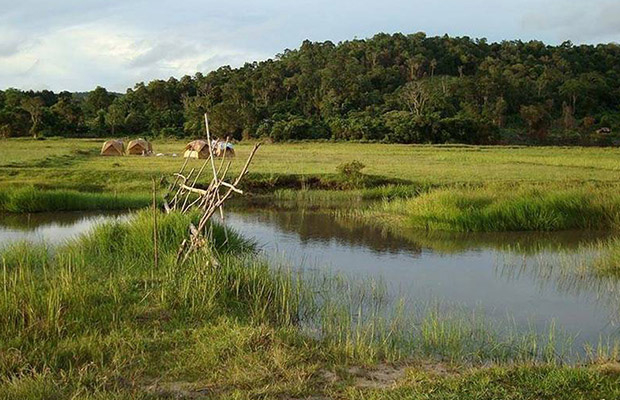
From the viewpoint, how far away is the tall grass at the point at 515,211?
580 inches

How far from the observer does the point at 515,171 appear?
25.4 meters

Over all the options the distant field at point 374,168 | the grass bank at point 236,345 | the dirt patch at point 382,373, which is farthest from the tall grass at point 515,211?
the dirt patch at point 382,373

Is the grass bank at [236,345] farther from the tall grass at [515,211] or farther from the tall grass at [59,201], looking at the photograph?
the tall grass at [59,201]

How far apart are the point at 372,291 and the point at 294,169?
1605 cm

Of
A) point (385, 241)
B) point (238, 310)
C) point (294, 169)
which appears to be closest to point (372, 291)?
point (238, 310)

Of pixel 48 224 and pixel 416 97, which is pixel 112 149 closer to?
pixel 48 224

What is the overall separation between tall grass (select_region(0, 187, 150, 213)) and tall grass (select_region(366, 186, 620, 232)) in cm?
762

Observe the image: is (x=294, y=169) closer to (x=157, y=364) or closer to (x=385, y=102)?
(x=157, y=364)

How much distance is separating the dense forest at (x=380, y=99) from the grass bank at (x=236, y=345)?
41794mm

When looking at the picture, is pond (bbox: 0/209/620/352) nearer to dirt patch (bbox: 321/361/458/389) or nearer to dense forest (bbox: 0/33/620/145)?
dirt patch (bbox: 321/361/458/389)

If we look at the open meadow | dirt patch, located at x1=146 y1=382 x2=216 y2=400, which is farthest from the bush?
dirt patch, located at x1=146 y1=382 x2=216 y2=400

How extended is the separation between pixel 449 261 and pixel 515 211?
3.97 m

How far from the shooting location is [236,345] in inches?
227

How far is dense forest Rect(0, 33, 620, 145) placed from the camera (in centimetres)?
5088
